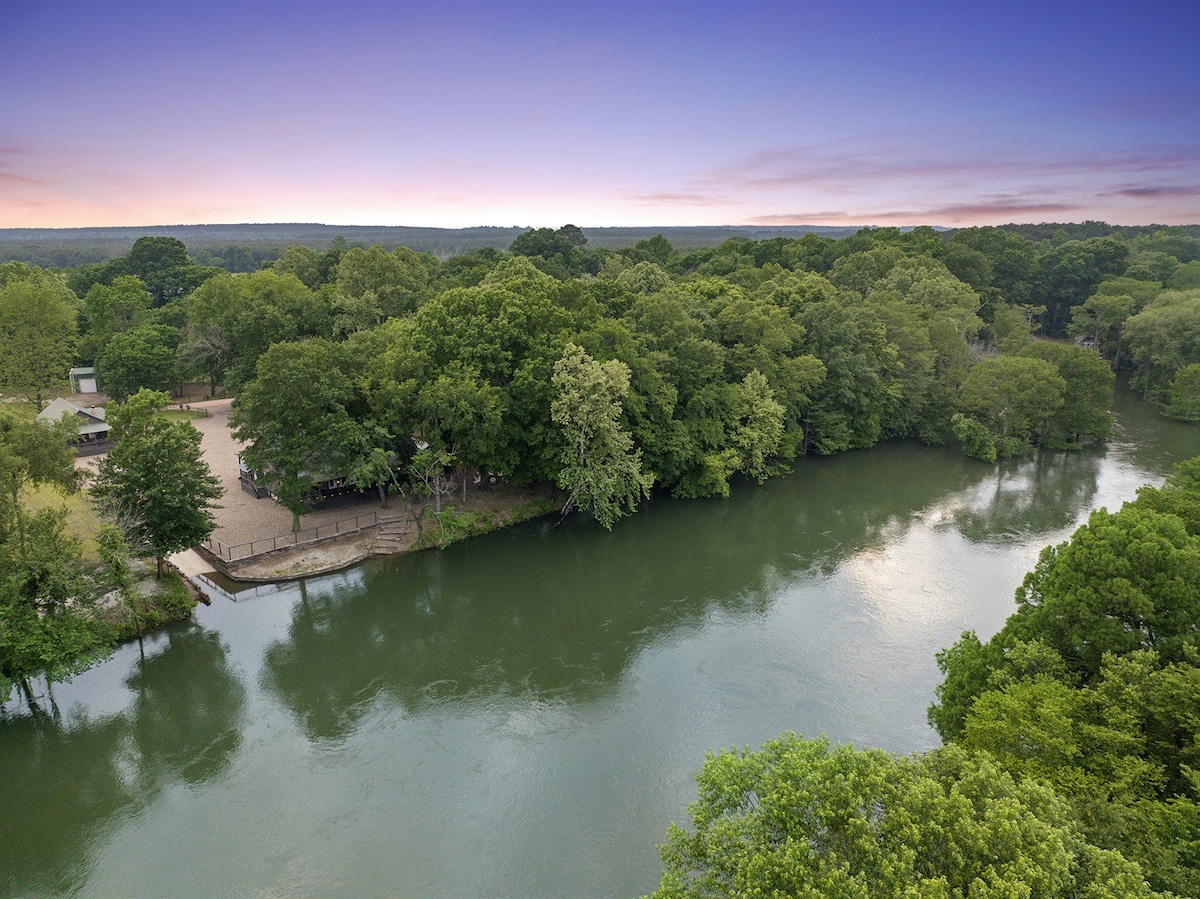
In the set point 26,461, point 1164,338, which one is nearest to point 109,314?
point 26,461

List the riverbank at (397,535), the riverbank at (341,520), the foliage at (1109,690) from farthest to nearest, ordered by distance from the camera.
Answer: the riverbank at (341,520) → the riverbank at (397,535) → the foliage at (1109,690)

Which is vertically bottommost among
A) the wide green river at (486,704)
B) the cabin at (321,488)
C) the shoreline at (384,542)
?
the wide green river at (486,704)

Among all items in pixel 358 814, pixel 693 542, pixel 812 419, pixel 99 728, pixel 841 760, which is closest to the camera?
pixel 841 760

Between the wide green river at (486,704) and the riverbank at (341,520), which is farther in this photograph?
the riverbank at (341,520)

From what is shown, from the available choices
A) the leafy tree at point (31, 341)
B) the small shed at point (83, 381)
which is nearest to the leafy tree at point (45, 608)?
the leafy tree at point (31, 341)

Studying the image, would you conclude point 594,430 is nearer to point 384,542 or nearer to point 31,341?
point 384,542

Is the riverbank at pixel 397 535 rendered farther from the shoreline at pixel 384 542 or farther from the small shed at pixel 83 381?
the small shed at pixel 83 381

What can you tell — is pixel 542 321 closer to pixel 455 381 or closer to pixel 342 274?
pixel 455 381

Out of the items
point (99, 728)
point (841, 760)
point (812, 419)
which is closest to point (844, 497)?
point (812, 419)
